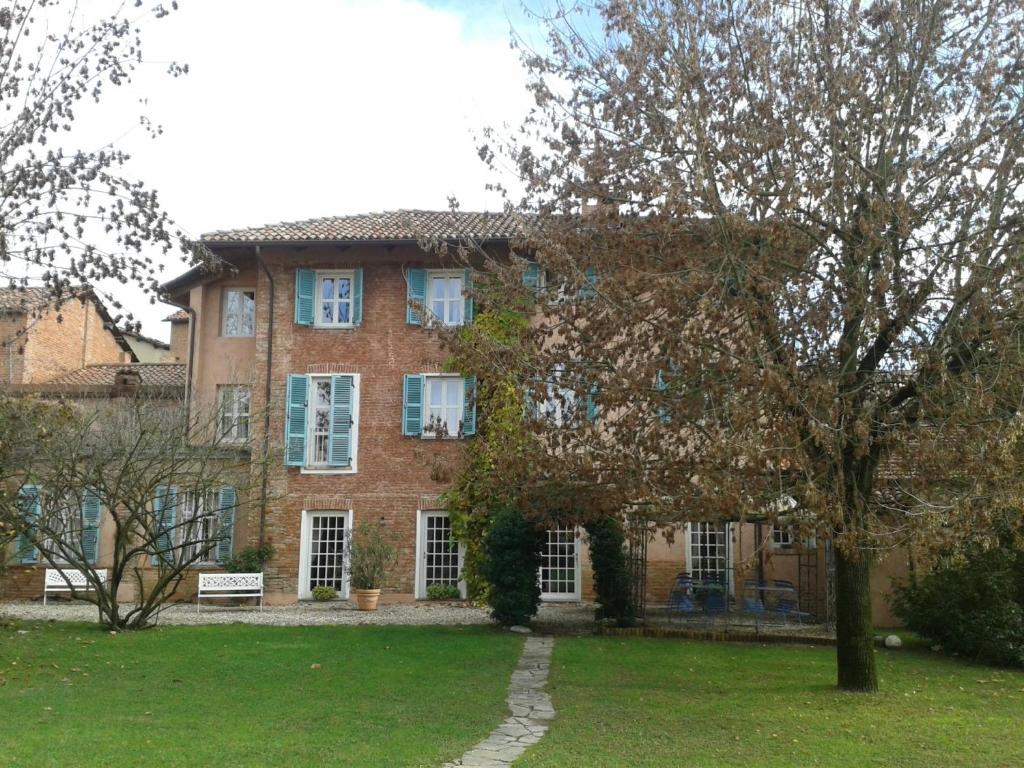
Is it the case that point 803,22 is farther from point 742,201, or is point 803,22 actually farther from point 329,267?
point 329,267

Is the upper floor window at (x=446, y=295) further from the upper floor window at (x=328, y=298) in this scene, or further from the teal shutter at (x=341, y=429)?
the teal shutter at (x=341, y=429)

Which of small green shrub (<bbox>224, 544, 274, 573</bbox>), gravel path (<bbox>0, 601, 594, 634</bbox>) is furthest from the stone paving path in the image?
small green shrub (<bbox>224, 544, 274, 573</bbox>)

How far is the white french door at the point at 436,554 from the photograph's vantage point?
74.1ft

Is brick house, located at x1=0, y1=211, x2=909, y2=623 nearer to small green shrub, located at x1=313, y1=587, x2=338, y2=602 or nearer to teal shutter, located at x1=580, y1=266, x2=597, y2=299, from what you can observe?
small green shrub, located at x1=313, y1=587, x2=338, y2=602

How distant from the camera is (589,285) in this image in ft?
35.0

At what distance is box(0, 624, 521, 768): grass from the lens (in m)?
8.12

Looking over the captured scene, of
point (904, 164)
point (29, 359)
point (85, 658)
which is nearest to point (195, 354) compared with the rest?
point (29, 359)

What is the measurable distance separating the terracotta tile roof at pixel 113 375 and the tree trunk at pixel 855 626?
19482 millimetres

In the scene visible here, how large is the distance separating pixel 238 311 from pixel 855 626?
17875mm

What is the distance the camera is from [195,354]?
24.5 meters

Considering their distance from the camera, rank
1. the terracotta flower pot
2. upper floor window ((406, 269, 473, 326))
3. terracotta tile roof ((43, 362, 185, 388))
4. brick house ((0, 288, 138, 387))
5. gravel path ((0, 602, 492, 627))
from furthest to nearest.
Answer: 1. brick house ((0, 288, 138, 387))
2. terracotta tile roof ((43, 362, 185, 388))
3. upper floor window ((406, 269, 473, 326))
4. the terracotta flower pot
5. gravel path ((0, 602, 492, 627))

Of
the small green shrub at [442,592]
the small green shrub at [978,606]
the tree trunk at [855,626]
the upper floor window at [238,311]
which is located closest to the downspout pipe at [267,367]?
the upper floor window at [238,311]

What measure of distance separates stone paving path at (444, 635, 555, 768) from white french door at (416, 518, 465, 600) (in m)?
8.26

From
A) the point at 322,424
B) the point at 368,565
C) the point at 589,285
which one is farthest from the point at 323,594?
the point at 589,285
